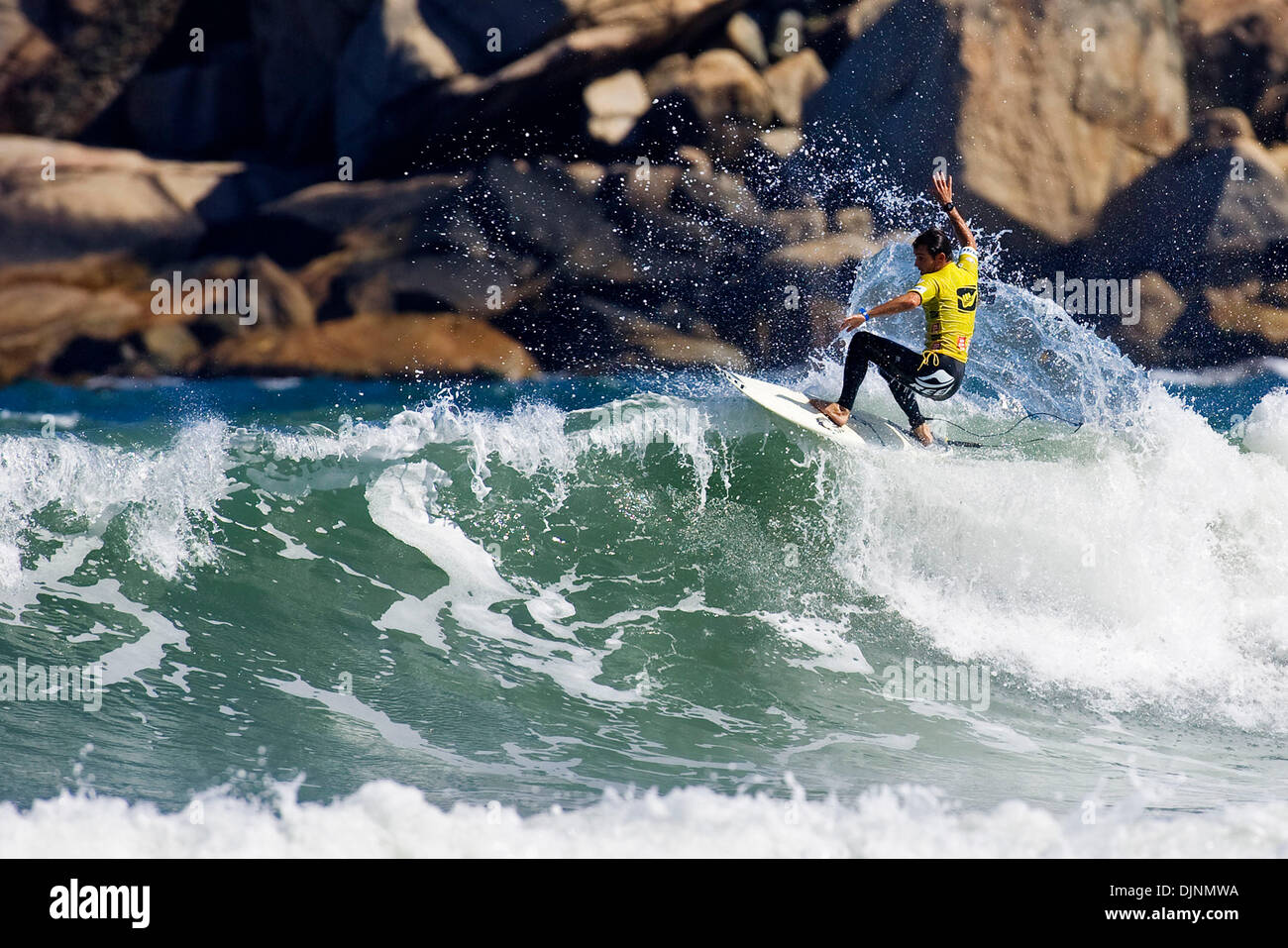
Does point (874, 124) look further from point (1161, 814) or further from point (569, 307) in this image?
point (1161, 814)

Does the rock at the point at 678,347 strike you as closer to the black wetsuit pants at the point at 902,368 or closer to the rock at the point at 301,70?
the rock at the point at 301,70

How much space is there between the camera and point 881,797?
5012 mm

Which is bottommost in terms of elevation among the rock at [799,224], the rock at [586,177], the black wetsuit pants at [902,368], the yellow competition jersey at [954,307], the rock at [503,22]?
the black wetsuit pants at [902,368]

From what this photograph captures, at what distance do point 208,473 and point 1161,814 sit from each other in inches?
257

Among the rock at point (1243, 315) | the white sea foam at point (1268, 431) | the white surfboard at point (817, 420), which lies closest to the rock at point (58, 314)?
the white surfboard at point (817, 420)

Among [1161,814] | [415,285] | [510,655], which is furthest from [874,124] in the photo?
[1161,814]

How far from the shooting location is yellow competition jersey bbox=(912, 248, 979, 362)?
7062mm

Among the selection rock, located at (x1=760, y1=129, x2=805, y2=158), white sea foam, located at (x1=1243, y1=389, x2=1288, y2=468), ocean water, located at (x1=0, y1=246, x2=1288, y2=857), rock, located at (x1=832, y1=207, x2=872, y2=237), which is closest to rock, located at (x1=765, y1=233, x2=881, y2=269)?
rock, located at (x1=832, y1=207, x2=872, y2=237)

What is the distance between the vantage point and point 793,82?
17.5 meters

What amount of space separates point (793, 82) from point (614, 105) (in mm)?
2881

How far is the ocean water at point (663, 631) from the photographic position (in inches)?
190

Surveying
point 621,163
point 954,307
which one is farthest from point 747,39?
point 954,307

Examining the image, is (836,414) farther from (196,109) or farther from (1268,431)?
(196,109)

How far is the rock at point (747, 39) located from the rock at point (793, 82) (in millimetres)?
245
